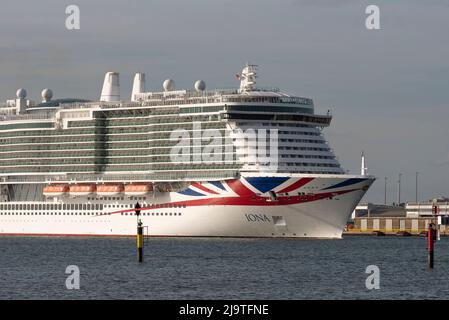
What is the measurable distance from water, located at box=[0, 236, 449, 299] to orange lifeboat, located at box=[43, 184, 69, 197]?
14281 millimetres

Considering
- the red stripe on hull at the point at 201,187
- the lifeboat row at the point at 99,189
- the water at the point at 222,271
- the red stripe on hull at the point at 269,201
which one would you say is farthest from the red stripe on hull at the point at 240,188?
the lifeboat row at the point at 99,189

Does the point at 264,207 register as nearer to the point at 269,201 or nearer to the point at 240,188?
the point at 269,201

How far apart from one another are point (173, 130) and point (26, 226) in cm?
2176

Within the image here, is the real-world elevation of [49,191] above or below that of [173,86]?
below

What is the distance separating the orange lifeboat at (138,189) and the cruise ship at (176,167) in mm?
128

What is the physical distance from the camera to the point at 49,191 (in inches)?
4865

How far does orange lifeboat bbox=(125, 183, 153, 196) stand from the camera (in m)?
115

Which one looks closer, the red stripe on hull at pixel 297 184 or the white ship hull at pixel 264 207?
the red stripe on hull at pixel 297 184

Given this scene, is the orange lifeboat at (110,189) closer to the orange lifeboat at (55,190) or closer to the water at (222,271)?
the orange lifeboat at (55,190)

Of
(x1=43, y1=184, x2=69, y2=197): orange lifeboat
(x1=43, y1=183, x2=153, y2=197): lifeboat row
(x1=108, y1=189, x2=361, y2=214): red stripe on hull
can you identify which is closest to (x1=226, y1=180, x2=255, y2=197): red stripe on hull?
(x1=108, y1=189, x2=361, y2=214): red stripe on hull

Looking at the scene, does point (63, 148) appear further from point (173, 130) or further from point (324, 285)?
point (324, 285)

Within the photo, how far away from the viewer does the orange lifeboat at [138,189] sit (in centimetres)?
11475
